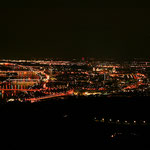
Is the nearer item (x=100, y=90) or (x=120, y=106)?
(x=120, y=106)

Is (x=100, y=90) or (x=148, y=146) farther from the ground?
(x=100, y=90)

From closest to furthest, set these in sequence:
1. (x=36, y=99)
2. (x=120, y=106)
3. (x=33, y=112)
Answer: (x=33, y=112)
(x=120, y=106)
(x=36, y=99)

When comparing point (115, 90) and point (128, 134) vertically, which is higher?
point (115, 90)

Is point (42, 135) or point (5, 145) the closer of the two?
point (5, 145)

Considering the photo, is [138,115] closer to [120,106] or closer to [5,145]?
[120,106]

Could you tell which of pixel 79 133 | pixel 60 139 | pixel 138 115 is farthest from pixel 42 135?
pixel 138 115

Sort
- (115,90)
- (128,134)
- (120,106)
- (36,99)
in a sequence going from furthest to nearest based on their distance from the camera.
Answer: (115,90) < (36,99) < (120,106) < (128,134)

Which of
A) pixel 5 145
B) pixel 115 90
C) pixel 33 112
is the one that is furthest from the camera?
pixel 115 90

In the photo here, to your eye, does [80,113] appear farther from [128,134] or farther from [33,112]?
[128,134]

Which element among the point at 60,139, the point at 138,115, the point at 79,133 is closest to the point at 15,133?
the point at 60,139

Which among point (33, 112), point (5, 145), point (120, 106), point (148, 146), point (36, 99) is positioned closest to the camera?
point (5, 145)
